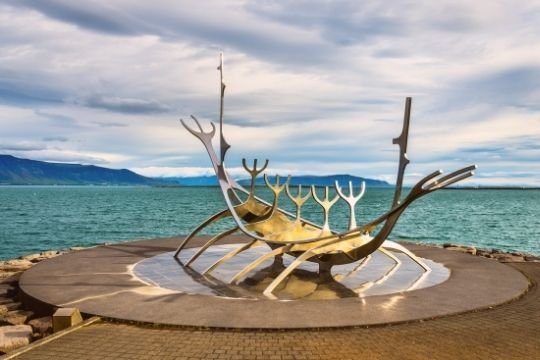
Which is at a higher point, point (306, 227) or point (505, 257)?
point (306, 227)

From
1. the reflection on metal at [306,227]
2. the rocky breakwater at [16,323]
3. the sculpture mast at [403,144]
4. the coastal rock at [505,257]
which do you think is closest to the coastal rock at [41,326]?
the rocky breakwater at [16,323]

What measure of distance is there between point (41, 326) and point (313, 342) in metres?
5.04

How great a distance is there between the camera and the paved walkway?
321 inches

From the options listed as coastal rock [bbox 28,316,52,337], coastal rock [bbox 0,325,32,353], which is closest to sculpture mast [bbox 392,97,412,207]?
coastal rock [bbox 28,316,52,337]

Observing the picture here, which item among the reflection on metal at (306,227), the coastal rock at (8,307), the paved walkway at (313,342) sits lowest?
the coastal rock at (8,307)

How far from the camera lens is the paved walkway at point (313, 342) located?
8.16 m

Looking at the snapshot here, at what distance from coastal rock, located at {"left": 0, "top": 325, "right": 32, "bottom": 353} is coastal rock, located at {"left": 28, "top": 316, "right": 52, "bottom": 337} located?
14cm

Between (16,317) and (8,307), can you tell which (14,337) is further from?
(8,307)

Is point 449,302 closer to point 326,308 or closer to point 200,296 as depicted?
point 326,308

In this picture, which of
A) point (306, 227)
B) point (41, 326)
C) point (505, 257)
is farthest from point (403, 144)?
point (505, 257)

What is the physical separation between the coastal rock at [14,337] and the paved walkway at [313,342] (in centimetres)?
78

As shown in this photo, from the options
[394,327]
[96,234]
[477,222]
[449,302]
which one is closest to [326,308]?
[394,327]

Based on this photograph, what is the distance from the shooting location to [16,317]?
412 inches

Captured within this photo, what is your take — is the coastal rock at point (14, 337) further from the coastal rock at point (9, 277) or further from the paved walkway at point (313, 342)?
the coastal rock at point (9, 277)
